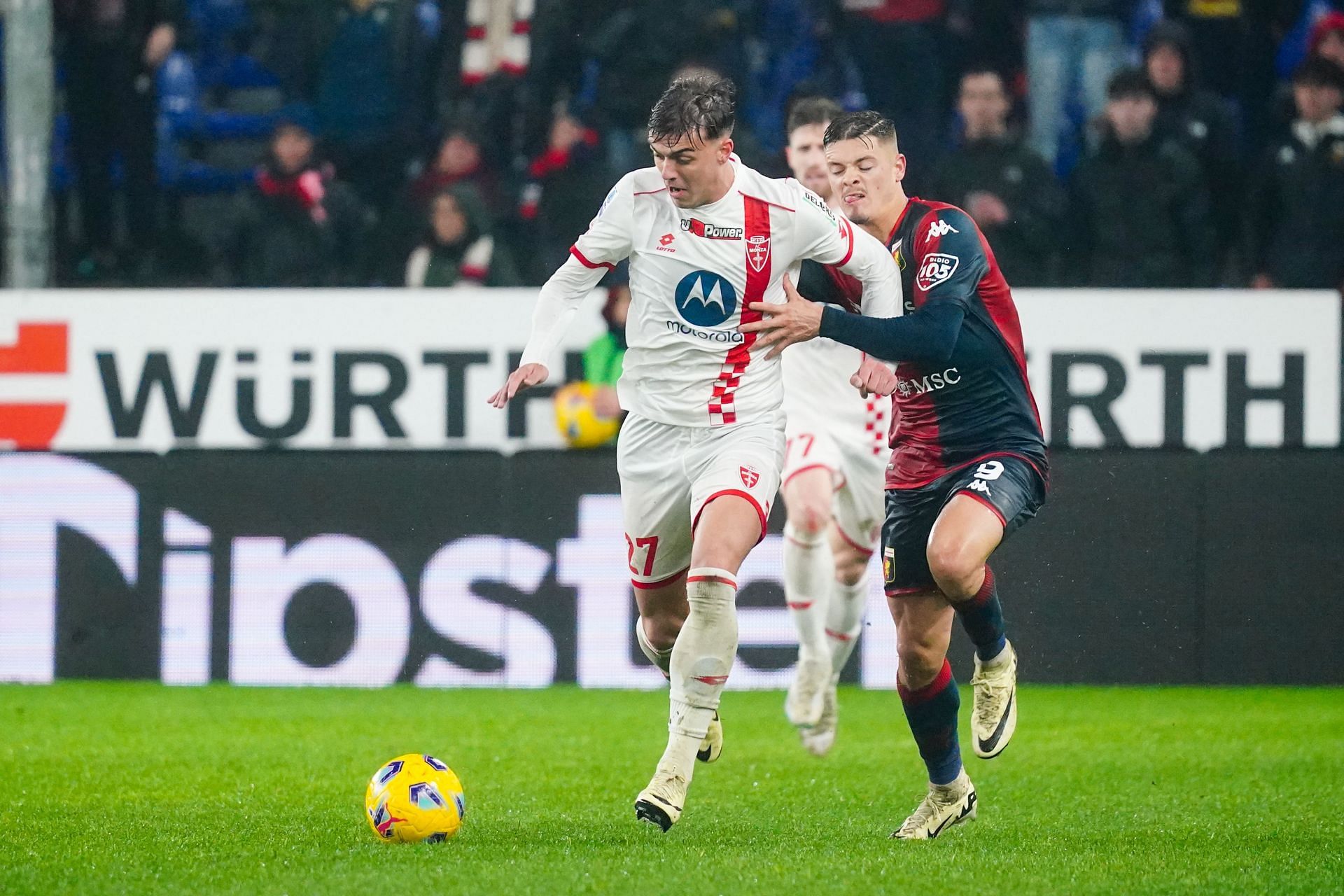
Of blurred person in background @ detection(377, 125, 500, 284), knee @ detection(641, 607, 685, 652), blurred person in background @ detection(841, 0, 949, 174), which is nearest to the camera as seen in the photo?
knee @ detection(641, 607, 685, 652)

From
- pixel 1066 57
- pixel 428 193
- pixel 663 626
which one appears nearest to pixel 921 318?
pixel 663 626

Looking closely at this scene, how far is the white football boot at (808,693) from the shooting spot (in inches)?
303

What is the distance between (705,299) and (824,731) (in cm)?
A: 245

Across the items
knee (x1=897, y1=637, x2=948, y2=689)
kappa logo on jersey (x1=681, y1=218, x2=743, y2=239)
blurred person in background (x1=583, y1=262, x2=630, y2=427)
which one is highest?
kappa logo on jersey (x1=681, y1=218, x2=743, y2=239)

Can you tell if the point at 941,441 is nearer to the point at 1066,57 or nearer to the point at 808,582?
the point at 808,582

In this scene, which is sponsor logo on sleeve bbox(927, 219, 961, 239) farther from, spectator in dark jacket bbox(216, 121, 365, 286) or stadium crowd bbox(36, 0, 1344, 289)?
spectator in dark jacket bbox(216, 121, 365, 286)

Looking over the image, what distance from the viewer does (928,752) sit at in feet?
18.9

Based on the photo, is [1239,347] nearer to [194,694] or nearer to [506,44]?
[506,44]

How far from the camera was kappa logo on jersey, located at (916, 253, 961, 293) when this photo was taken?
5.76 m

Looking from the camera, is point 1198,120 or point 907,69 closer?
point 1198,120

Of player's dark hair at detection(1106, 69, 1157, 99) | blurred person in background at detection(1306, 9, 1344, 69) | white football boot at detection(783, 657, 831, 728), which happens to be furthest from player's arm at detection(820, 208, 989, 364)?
blurred person in background at detection(1306, 9, 1344, 69)

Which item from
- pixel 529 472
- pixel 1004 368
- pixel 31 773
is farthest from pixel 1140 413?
pixel 31 773

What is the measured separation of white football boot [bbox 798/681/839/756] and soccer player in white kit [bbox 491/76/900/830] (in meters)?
1.66

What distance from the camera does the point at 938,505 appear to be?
230 inches
